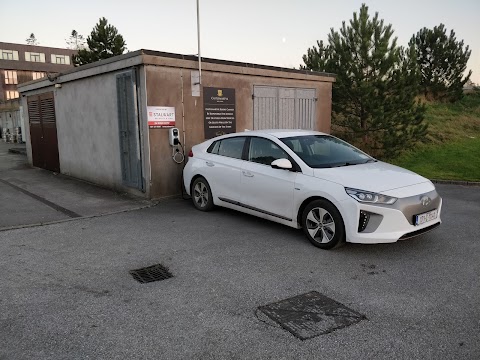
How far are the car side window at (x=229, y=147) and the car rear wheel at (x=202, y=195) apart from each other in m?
0.63

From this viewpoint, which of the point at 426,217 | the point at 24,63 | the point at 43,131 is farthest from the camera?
the point at 24,63

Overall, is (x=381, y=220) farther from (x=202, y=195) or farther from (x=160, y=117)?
(x=160, y=117)

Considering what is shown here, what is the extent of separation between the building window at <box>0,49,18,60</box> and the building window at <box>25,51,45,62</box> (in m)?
1.59

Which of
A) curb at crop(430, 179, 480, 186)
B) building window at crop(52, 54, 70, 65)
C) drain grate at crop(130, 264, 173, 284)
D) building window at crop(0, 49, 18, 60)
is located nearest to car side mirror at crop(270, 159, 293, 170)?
drain grate at crop(130, 264, 173, 284)

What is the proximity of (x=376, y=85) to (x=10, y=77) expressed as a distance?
64.1m

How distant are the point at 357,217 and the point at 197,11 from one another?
20.0 feet

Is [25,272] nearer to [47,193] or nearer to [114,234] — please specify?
[114,234]

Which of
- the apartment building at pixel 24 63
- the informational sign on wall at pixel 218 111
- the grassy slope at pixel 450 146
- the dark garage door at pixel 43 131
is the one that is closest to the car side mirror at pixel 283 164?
the informational sign on wall at pixel 218 111

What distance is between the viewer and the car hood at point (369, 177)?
16.8ft

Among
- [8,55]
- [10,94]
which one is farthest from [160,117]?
[8,55]

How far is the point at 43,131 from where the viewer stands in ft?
43.5

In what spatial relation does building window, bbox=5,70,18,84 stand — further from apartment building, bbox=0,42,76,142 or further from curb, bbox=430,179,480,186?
curb, bbox=430,179,480,186

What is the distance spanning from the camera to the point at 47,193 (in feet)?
31.4

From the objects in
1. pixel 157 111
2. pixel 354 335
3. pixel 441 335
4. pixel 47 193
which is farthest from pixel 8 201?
pixel 441 335
